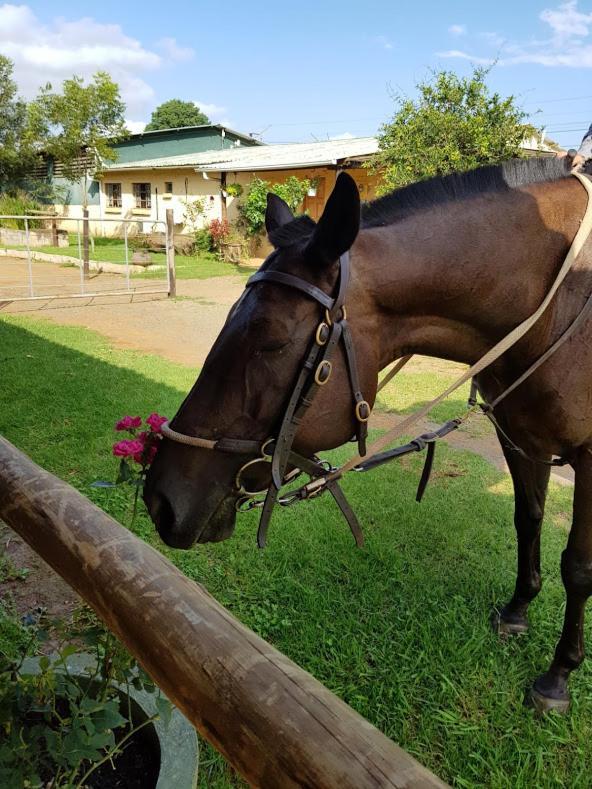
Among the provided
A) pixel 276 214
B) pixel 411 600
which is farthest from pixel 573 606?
pixel 276 214

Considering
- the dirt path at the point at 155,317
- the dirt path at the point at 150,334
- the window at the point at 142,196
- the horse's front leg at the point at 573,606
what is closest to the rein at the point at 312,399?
the horse's front leg at the point at 573,606

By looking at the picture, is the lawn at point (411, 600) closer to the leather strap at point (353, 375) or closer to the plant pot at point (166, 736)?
the plant pot at point (166, 736)

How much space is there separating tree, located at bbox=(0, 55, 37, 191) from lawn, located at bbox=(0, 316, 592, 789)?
93.6ft

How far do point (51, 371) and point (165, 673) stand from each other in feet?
20.8

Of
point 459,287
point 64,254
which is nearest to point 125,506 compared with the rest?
point 459,287

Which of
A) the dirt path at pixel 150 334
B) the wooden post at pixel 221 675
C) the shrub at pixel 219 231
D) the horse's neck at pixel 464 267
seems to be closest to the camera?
the wooden post at pixel 221 675

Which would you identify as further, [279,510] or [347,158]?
[347,158]

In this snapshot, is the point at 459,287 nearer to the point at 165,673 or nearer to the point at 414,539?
the point at 165,673

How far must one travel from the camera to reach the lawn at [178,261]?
660 inches

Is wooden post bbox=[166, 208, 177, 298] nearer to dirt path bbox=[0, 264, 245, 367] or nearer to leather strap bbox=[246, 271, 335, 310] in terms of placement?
dirt path bbox=[0, 264, 245, 367]

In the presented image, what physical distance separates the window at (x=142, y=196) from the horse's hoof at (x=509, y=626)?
87.7ft

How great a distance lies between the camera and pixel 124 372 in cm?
698

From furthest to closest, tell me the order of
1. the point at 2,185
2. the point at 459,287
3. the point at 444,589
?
the point at 2,185
the point at 444,589
the point at 459,287

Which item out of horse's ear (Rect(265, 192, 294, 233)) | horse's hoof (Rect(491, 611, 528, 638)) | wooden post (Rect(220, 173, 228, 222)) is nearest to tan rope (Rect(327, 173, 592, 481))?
horse's ear (Rect(265, 192, 294, 233))
